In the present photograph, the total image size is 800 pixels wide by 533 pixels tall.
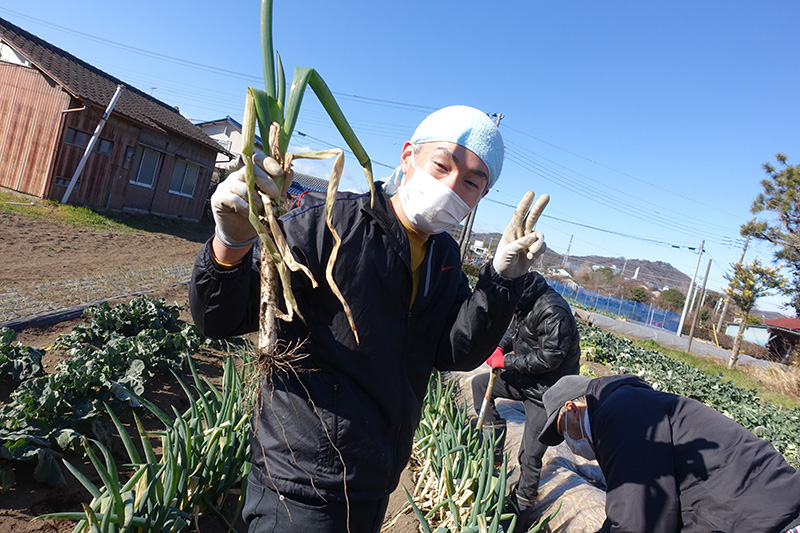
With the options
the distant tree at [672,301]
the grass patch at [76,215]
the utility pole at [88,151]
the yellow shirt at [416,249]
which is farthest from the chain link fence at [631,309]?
the yellow shirt at [416,249]

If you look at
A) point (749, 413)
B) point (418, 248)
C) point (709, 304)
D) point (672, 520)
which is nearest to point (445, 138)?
point (418, 248)

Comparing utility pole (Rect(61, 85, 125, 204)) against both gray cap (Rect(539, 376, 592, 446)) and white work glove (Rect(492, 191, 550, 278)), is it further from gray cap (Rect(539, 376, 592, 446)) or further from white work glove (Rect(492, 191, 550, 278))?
white work glove (Rect(492, 191, 550, 278))

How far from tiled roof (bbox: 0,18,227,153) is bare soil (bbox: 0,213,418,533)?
348 centimetres

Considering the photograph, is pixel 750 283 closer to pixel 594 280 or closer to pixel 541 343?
pixel 541 343

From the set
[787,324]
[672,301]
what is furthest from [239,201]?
[672,301]

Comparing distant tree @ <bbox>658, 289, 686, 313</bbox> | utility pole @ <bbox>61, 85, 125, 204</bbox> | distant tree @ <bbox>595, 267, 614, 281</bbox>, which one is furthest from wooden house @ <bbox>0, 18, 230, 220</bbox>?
distant tree @ <bbox>595, 267, 614, 281</bbox>

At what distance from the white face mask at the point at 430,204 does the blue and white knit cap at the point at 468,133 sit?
125mm

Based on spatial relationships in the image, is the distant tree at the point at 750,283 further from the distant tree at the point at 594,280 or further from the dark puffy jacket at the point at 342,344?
the distant tree at the point at 594,280

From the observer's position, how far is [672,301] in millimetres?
49906

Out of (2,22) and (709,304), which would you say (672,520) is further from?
(709,304)

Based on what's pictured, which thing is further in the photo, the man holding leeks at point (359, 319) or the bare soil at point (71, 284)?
the bare soil at point (71, 284)

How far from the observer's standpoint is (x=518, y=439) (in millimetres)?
3883

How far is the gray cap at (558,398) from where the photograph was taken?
2.23m

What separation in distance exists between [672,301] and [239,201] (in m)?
57.1
